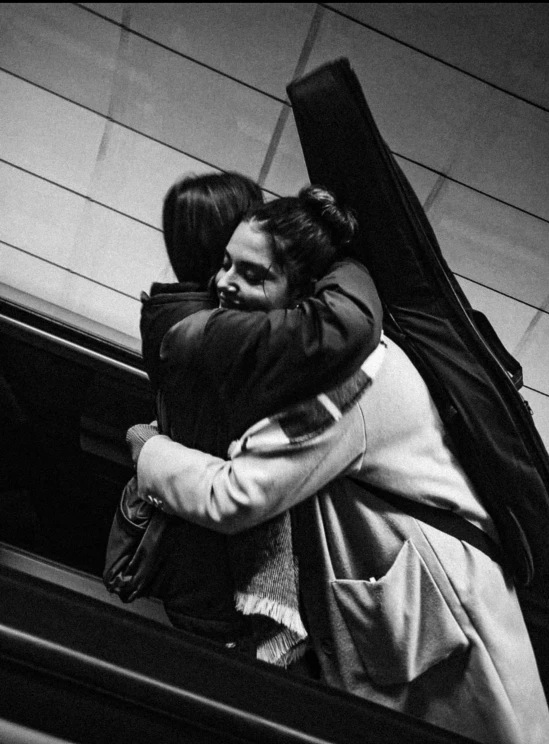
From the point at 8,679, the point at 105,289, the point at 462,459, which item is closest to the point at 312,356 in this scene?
the point at 462,459

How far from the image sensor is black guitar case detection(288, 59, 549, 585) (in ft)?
2.67

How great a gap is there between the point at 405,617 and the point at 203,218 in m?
0.69

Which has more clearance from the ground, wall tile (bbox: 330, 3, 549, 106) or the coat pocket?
wall tile (bbox: 330, 3, 549, 106)

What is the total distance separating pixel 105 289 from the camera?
4.89 ft

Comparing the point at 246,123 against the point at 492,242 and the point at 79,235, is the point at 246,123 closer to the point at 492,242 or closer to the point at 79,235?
the point at 79,235

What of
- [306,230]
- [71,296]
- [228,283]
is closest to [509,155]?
[306,230]

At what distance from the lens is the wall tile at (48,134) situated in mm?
1303

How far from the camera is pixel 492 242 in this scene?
1319 mm

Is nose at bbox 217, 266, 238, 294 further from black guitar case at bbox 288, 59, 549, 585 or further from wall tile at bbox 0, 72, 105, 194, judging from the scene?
wall tile at bbox 0, 72, 105, 194

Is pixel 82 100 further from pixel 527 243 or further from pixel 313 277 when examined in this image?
pixel 527 243

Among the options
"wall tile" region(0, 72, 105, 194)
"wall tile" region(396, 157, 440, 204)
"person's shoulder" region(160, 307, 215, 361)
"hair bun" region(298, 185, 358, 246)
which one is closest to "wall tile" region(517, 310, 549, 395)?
"wall tile" region(396, 157, 440, 204)

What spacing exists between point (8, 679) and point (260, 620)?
409mm

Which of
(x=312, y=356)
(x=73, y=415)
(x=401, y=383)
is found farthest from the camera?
(x=73, y=415)

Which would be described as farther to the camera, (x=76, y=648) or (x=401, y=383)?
(x=401, y=383)
